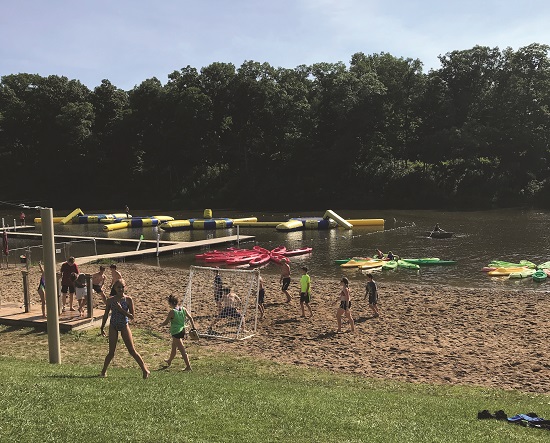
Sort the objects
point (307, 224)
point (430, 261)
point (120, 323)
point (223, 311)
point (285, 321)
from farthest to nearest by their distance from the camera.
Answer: point (307, 224)
point (430, 261)
point (285, 321)
point (223, 311)
point (120, 323)

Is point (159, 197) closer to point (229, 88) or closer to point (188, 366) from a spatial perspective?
point (229, 88)

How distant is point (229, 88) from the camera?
77.7 m

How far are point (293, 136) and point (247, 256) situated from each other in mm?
45675

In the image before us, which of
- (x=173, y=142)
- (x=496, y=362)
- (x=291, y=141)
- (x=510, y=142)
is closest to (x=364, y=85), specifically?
(x=291, y=141)

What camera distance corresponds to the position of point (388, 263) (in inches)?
1153

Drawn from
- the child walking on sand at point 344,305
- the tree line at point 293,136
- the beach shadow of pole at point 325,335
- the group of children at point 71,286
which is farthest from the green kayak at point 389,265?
the tree line at point 293,136

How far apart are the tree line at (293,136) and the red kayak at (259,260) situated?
1486 inches

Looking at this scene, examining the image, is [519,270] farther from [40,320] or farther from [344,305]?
[40,320]

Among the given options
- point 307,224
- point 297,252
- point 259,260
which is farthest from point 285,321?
point 307,224

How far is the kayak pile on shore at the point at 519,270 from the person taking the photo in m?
26.3

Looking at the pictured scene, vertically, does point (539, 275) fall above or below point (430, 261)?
below

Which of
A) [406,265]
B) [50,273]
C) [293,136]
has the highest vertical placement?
[293,136]

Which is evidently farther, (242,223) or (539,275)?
(242,223)

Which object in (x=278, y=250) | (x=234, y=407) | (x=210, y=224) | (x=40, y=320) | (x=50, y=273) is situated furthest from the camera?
(x=210, y=224)
